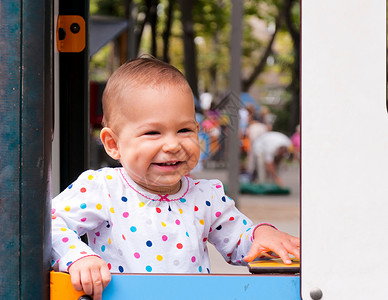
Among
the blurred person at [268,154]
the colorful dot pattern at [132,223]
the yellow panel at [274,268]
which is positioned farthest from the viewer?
the blurred person at [268,154]

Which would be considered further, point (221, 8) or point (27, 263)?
point (221, 8)

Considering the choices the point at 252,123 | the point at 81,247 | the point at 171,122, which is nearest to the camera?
the point at 81,247

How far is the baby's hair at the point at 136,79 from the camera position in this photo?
1788mm

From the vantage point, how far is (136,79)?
1.80 metres

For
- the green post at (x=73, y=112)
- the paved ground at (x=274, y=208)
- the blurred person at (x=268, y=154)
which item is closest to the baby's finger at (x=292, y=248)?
the green post at (x=73, y=112)

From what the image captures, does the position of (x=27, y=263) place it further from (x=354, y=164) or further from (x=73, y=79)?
(x=73, y=79)

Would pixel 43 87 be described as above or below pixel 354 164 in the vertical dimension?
above

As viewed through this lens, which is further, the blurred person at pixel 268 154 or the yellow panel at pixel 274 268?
the blurred person at pixel 268 154

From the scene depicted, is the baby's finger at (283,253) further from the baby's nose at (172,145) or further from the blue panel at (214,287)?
the baby's nose at (172,145)

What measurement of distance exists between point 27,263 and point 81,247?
201 millimetres

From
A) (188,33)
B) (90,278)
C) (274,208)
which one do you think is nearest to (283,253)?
(90,278)

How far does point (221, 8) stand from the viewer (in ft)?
55.7

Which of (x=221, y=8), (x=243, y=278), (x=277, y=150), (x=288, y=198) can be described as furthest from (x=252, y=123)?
(x=243, y=278)

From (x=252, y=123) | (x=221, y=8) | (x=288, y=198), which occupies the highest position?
(x=221, y=8)
